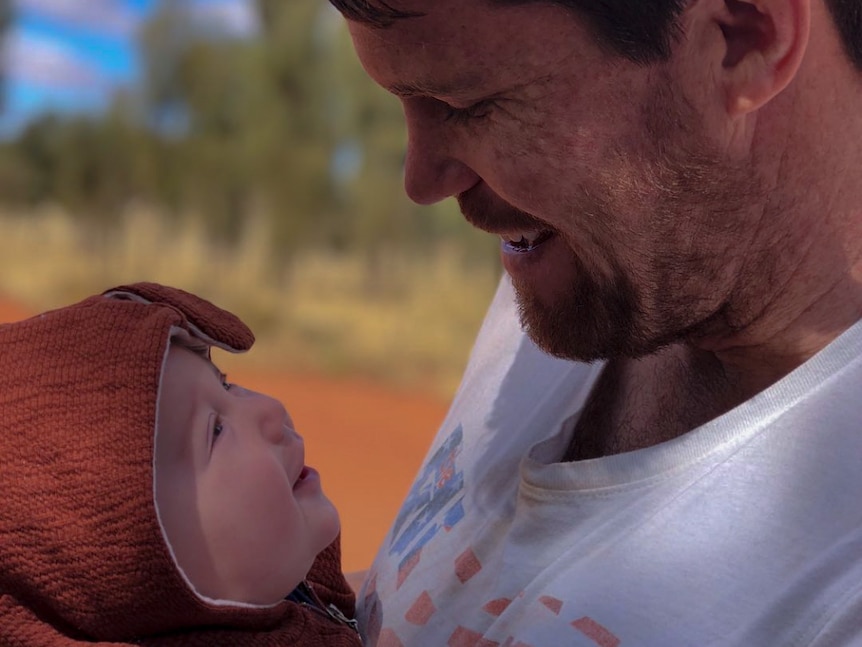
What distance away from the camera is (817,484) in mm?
1241

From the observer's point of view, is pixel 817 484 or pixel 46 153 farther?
pixel 46 153

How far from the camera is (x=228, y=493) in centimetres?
153

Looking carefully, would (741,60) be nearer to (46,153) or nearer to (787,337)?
(787,337)

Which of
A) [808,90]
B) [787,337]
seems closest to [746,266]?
[787,337]

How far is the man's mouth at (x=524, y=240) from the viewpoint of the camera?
1.62 meters

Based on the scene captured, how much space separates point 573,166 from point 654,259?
0.60ft

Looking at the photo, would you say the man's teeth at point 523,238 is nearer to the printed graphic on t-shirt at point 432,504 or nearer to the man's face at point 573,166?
the man's face at point 573,166

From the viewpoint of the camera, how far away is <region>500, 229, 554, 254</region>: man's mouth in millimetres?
1623

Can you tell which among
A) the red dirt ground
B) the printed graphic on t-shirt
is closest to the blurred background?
the red dirt ground

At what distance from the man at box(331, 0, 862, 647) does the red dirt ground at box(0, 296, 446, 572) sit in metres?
4.28

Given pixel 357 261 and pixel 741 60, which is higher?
pixel 741 60

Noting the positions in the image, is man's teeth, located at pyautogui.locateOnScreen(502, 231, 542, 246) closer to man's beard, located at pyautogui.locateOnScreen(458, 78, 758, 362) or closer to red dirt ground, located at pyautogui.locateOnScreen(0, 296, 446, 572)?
man's beard, located at pyautogui.locateOnScreen(458, 78, 758, 362)

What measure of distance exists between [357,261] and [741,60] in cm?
1169

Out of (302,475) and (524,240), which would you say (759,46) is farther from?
(302,475)
